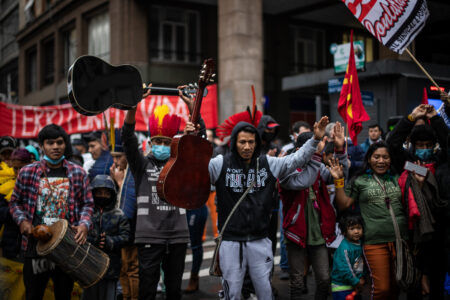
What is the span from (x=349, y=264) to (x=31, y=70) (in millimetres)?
19942

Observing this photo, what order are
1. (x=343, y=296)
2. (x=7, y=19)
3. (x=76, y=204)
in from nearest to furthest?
(x=76, y=204) → (x=343, y=296) → (x=7, y=19)

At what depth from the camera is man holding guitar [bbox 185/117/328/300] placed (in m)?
4.28

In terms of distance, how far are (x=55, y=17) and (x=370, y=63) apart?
1425 centimetres

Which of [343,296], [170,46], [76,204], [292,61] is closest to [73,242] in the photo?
[76,204]

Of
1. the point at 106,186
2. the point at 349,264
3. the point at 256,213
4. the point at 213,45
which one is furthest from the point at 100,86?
the point at 213,45

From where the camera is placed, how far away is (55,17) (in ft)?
68.3

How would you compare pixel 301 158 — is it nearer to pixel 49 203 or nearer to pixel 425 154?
pixel 425 154

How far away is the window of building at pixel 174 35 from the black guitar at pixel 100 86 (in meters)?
16.4

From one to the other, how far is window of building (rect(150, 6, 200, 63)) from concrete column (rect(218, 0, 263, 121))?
3697 mm

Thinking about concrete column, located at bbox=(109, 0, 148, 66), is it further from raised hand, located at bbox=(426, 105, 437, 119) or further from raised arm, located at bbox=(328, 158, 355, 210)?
raised hand, located at bbox=(426, 105, 437, 119)

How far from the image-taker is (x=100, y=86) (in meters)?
3.92

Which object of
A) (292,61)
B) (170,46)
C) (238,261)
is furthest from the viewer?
(292,61)

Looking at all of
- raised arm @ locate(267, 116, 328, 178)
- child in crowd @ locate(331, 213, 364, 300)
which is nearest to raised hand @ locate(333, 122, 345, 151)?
raised arm @ locate(267, 116, 328, 178)

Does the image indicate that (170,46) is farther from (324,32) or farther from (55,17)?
(324,32)
